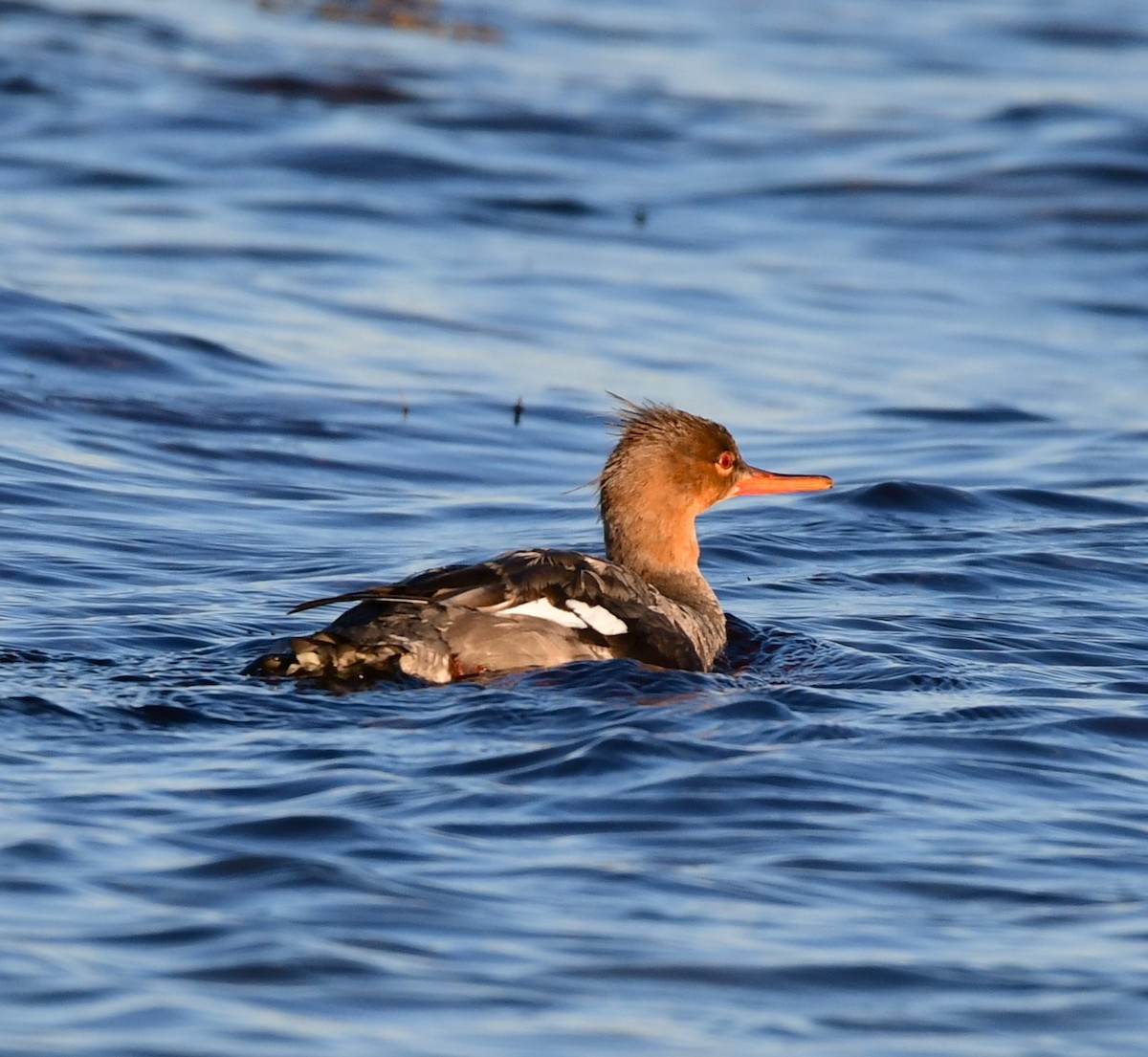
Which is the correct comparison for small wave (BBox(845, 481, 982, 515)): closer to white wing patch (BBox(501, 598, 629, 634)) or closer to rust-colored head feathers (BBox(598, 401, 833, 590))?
rust-colored head feathers (BBox(598, 401, 833, 590))

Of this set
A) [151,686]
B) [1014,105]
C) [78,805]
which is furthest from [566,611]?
[1014,105]

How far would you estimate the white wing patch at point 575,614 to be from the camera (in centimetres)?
747

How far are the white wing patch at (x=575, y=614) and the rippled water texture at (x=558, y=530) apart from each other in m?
0.23

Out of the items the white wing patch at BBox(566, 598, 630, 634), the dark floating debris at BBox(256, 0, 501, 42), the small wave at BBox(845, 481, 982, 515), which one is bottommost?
the white wing patch at BBox(566, 598, 630, 634)

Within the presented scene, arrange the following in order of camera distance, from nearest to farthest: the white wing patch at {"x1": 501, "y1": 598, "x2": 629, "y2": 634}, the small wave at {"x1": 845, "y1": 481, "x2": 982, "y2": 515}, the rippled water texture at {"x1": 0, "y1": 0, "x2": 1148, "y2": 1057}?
1. the rippled water texture at {"x1": 0, "y1": 0, "x2": 1148, "y2": 1057}
2. the white wing patch at {"x1": 501, "y1": 598, "x2": 629, "y2": 634}
3. the small wave at {"x1": 845, "y1": 481, "x2": 982, "y2": 515}

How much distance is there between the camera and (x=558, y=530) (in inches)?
421

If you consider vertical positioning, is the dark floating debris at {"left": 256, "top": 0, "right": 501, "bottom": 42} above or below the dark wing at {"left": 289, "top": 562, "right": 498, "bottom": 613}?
above

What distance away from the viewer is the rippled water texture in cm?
513

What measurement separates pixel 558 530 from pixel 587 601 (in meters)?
3.03

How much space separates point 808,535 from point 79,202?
8.92 m

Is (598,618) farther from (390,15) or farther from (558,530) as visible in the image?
(390,15)

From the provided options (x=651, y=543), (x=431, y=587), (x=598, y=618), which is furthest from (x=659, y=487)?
(x=431, y=587)

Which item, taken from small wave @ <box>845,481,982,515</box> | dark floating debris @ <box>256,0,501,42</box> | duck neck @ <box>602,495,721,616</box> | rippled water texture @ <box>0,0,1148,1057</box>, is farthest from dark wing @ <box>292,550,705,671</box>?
dark floating debris @ <box>256,0,501,42</box>

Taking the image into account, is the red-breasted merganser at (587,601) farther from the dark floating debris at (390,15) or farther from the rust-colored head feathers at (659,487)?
the dark floating debris at (390,15)
